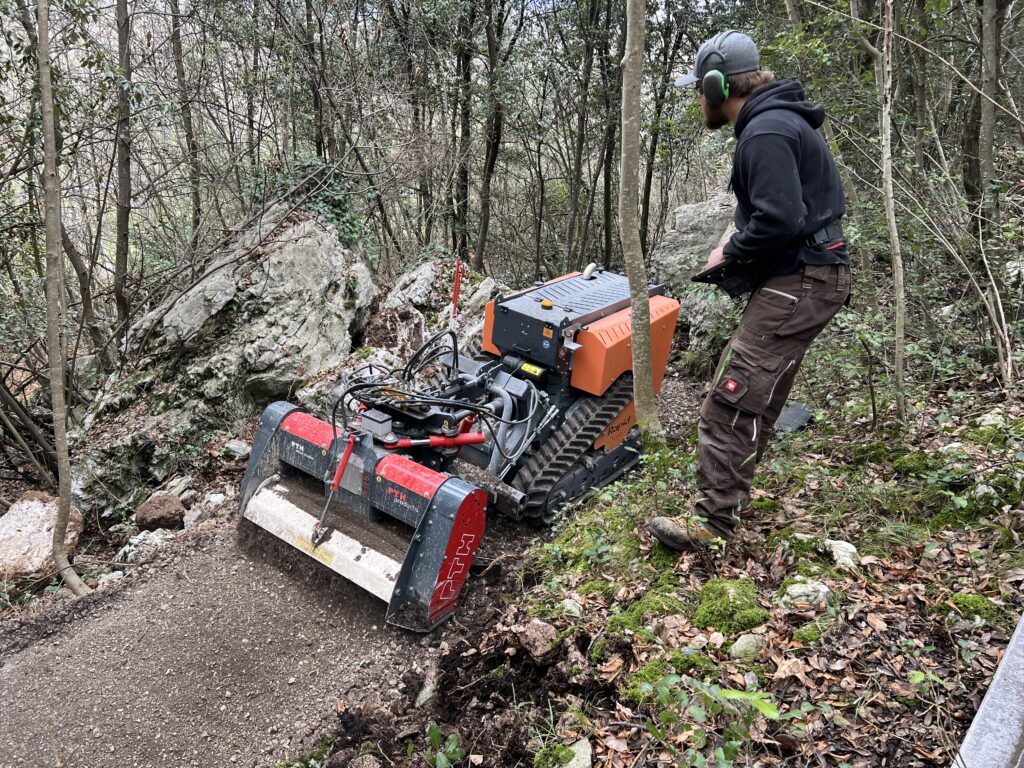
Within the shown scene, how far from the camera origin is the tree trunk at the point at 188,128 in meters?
8.01

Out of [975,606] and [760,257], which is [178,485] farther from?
[975,606]

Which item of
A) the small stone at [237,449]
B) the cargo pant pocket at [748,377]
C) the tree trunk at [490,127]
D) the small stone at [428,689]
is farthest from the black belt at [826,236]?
the tree trunk at [490,127]

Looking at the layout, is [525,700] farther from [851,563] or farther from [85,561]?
[85,561]

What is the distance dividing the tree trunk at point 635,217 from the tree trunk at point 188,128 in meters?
5.89

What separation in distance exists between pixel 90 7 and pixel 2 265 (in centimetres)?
265

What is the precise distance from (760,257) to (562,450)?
1.76 m

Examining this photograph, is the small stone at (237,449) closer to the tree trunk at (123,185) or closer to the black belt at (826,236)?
the tree trunk at (123,185)

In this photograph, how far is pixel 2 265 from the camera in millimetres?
6633

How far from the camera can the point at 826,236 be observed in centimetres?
293

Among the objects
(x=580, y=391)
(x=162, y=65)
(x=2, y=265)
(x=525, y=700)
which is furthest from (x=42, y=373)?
(x=525, y=700)

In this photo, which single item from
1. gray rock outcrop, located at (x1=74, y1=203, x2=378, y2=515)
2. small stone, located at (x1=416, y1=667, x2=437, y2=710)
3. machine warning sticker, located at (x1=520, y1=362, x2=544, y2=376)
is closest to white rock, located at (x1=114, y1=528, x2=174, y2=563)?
gray rock outcrop, located at (x1=74, y1=203, x2=378, y2=515)

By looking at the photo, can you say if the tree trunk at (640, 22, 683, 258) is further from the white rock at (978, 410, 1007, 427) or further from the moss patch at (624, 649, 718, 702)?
A: the moss patch at (624, 649, 718, 702)

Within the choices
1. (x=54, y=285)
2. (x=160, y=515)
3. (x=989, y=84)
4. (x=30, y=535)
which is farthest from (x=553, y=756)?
(x=989, y=84)

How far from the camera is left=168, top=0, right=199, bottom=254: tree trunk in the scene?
801 cm
